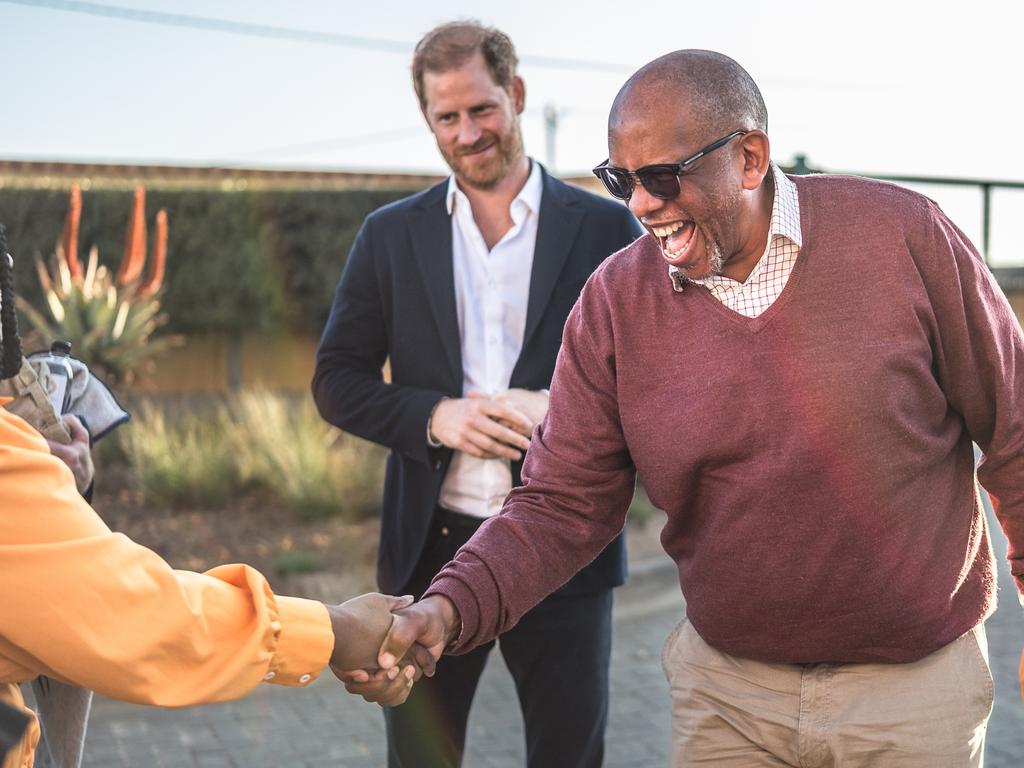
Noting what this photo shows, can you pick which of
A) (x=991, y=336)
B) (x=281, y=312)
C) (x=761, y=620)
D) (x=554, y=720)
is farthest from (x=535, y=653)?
(x=281, y=312)

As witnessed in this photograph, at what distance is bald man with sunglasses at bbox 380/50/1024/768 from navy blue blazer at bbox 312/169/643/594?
0.91m

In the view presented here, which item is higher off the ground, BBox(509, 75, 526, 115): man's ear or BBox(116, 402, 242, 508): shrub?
BBox(509, 75, 526, 115): man's ear

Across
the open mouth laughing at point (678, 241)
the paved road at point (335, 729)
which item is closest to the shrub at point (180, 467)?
the paved road at point (335, 729)

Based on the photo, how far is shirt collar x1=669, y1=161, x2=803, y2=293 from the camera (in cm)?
282

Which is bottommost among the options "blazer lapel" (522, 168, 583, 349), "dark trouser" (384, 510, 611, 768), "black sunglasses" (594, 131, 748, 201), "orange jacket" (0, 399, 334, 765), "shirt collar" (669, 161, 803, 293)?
"dark trouser" (384, 510, 611, 768)

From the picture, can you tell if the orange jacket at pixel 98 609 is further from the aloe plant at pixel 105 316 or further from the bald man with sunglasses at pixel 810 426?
the aloe plant at pixel 105 316

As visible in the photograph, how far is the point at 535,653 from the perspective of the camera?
3840mm

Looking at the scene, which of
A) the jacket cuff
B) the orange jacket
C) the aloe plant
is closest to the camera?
the orange jacket

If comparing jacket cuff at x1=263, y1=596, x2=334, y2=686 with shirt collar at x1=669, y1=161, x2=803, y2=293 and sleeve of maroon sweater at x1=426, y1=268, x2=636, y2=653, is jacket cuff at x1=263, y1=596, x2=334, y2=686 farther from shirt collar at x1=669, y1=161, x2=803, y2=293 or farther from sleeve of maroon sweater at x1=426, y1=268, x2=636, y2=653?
shirt collar at x1=669, y1=161, x2=803, y2=293

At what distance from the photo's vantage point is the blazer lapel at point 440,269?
12.7 ft

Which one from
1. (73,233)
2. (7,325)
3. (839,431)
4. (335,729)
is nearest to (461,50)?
(7,325)

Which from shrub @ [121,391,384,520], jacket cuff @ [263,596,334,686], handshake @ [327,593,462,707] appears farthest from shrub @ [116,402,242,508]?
jacket cuff @ [263,596,334,686]

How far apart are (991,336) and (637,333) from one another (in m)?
0.79

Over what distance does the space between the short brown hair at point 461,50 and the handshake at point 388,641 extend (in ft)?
5.63
